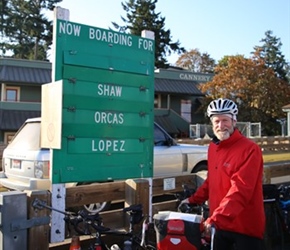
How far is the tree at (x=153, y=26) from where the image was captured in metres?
51.2

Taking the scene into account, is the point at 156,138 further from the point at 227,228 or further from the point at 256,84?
the point at 256,84

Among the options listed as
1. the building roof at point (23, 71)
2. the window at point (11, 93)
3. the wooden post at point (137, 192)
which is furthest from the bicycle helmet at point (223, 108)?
the window at point (11, 93)

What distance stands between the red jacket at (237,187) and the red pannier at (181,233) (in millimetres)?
144

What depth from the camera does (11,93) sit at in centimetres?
2941

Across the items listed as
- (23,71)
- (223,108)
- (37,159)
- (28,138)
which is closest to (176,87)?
(23,71)

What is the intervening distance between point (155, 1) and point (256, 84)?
23.7 m

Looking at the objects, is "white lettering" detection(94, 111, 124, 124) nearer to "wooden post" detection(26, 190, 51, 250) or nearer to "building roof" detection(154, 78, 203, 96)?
"wooden post" detection(26, 190, 51, 250)

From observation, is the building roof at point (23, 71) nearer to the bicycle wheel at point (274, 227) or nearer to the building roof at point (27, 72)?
the building roof at point (27, 72)

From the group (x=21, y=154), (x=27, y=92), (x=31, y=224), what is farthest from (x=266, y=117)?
(x=31, y=224)

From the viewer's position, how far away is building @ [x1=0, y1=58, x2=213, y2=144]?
1113 inches

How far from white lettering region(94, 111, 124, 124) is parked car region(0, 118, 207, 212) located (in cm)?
244

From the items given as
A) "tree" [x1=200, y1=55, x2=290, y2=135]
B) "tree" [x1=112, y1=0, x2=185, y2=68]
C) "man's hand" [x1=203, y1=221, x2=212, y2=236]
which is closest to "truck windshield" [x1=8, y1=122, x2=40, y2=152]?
"man's hand" [x1=203, y1=221, x2=212, y2=236]

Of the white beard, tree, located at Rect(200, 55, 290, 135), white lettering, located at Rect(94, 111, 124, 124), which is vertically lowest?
the white beard

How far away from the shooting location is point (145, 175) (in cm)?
541
